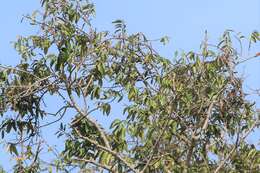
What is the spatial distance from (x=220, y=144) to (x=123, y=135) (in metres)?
1.26

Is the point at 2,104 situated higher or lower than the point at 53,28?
lower

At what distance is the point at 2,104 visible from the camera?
6.70 meters

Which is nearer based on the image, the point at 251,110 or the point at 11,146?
the point at 11,146

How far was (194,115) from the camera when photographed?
271 inches

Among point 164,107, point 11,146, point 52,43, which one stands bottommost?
point 11,146

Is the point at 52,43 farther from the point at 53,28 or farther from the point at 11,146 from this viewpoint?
the point at 11,146

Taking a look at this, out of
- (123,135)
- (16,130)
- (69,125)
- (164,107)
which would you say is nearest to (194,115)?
Answer: (164,107)

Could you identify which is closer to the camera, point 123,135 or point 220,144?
point 123,135

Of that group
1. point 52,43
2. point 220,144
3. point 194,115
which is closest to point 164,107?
point 194,115

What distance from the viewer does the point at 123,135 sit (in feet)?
21.5

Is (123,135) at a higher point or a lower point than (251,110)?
lower

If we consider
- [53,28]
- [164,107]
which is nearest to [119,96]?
[164,107]

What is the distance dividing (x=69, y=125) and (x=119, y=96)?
648mm

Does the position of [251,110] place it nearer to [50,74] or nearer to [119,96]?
[119,96]
